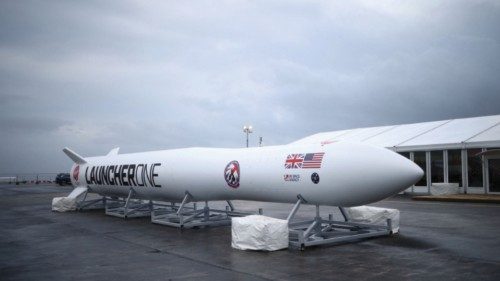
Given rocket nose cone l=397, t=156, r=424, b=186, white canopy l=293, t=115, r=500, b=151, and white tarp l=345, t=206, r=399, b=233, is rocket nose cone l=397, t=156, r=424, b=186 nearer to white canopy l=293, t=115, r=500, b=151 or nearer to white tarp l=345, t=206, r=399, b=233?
white tarp l=345, t=206, r=399, b=233

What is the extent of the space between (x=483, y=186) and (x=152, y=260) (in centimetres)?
2243

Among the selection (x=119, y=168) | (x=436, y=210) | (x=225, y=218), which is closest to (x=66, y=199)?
(x=119, y=168)

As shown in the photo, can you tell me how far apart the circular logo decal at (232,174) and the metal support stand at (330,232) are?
2214 mm

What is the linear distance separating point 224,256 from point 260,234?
3.57 ft

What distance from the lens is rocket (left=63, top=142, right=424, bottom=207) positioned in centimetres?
1057

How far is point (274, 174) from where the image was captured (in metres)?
12.2

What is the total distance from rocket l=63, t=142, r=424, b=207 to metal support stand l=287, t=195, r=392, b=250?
26.9 inches

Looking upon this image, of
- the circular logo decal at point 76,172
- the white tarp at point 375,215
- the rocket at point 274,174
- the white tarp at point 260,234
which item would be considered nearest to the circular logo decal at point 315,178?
the rocket at point 274,174

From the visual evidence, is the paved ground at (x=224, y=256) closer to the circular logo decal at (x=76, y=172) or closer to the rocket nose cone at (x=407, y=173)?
the rocket nose cone at (x=407, y=173)

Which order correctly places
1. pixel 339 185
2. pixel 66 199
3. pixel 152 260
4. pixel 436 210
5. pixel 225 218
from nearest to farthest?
pixel 152 260, pixel 339 185, pixel 225 218, pixel 436 210, pixel 66 199

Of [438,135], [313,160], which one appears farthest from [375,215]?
[438,135]

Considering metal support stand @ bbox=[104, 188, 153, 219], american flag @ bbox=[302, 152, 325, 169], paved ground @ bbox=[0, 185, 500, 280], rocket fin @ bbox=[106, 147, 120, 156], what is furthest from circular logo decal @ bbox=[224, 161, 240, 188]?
rocket fin @ bbox=[106, 147, 120, 156]

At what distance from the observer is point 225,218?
15875 millimetres

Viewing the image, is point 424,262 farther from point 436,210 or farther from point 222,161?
point 436,210
